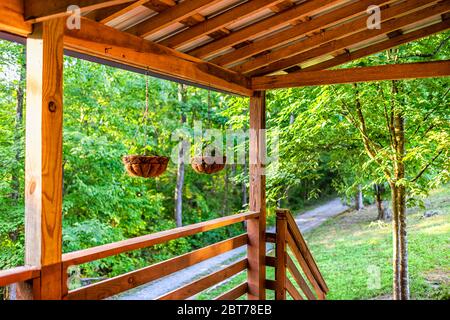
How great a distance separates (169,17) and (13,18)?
2.77 feet

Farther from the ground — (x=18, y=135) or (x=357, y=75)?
(x=357, y=75)

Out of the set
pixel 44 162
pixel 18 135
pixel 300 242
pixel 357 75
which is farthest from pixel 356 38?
pixel 18 135

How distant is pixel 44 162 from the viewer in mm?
1547

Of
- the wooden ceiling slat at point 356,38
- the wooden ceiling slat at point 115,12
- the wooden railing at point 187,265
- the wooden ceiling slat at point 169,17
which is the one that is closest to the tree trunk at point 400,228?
the wooden railing at point 187,265

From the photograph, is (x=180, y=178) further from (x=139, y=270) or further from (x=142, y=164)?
(x=139, y=270)

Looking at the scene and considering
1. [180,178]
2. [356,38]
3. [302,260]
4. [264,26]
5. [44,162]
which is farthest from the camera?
[180,178]

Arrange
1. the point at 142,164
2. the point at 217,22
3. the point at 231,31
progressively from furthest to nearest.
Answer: the point at 231,31
the point at 217,22
the point at 142,164

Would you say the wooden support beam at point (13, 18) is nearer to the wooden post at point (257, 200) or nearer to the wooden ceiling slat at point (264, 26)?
the wooden ceiling slat at point (264, 26)

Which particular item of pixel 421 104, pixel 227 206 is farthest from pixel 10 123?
pixel 227 206

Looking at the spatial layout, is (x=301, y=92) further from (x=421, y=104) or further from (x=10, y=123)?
(x=10, y=123)

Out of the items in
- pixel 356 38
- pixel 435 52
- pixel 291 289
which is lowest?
pixel 291 289

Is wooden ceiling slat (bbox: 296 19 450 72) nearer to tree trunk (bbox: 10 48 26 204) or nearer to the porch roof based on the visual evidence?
the porch roof

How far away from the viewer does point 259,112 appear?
11.2 feet
